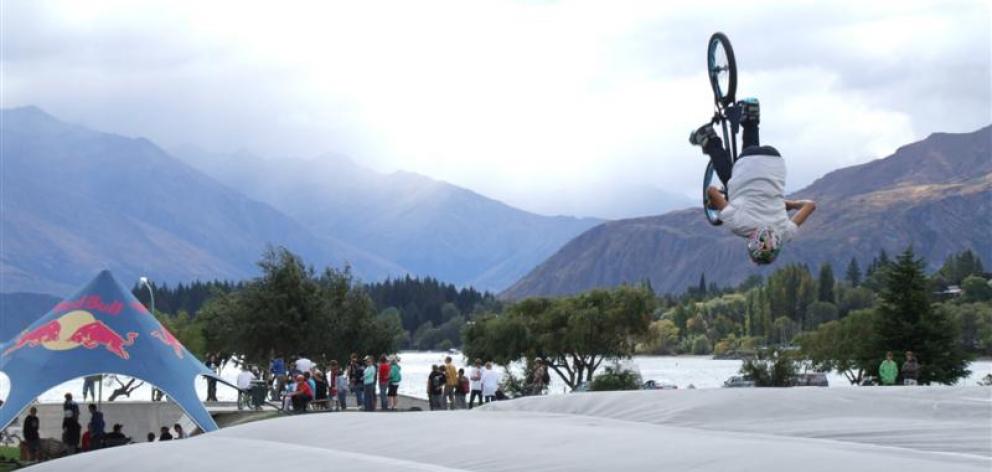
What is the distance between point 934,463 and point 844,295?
622 ft

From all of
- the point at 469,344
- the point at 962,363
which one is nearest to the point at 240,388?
the point at 962,363

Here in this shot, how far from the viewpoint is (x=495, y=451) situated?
707 centimetres

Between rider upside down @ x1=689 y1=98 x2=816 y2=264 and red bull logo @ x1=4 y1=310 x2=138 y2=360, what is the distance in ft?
54.8

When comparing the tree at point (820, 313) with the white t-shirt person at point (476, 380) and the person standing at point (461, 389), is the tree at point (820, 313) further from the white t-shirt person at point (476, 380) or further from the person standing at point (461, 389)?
the white t-shirt person at point (476, 380)

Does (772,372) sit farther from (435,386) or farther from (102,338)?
(102,338)

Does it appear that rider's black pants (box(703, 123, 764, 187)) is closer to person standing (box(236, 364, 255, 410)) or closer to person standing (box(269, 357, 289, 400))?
person standing (box(236, 364, 255, 410))

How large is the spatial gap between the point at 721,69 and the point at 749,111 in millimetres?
927

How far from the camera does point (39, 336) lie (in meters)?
26.9

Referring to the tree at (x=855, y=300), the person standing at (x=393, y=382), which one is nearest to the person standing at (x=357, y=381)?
the person standing at (x=393, y=382)

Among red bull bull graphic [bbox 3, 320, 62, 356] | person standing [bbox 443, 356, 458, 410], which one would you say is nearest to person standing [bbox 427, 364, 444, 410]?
person standing [bbox 443, 356, 458, 410]

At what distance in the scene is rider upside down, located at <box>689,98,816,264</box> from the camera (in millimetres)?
12836

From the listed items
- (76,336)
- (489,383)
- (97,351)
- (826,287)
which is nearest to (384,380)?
(489,383)

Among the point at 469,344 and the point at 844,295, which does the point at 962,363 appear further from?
the point at 844,295

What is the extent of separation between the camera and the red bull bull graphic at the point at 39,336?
26703 mm
